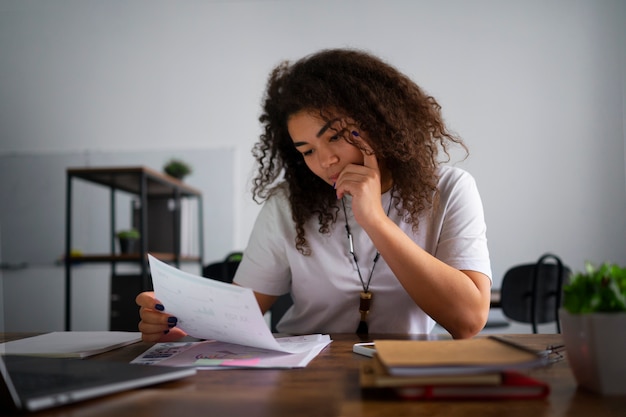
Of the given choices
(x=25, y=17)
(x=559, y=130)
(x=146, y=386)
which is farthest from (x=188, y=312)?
(x=25, y=17)

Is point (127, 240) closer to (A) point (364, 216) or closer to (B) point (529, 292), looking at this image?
(B) point (529, 292)

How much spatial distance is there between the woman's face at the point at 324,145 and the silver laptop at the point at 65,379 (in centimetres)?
69

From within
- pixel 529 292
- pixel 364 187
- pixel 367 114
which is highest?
pixel 367 114

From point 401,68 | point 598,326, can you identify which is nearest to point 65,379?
point 598,326

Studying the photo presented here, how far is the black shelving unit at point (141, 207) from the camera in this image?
2934mm

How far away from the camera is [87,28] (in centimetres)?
457

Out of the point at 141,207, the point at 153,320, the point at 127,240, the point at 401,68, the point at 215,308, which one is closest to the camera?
the point at 215,308

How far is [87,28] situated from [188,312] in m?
4.34

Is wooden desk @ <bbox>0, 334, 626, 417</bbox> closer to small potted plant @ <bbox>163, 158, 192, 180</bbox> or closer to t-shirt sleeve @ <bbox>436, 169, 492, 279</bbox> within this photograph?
t-shirt sleeve @ <bbox>436, 169, 492, 279</bbox>

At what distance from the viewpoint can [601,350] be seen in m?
0.56

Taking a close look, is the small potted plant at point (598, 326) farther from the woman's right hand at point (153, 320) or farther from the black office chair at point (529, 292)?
the black office chair at point (529, 292)

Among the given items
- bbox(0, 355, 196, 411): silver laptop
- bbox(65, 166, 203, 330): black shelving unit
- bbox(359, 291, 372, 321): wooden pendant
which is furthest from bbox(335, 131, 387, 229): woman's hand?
bbox(65, 166, 203, 330): black shelving unit

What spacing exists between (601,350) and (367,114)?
81 cm

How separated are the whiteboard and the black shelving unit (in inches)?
5.4
